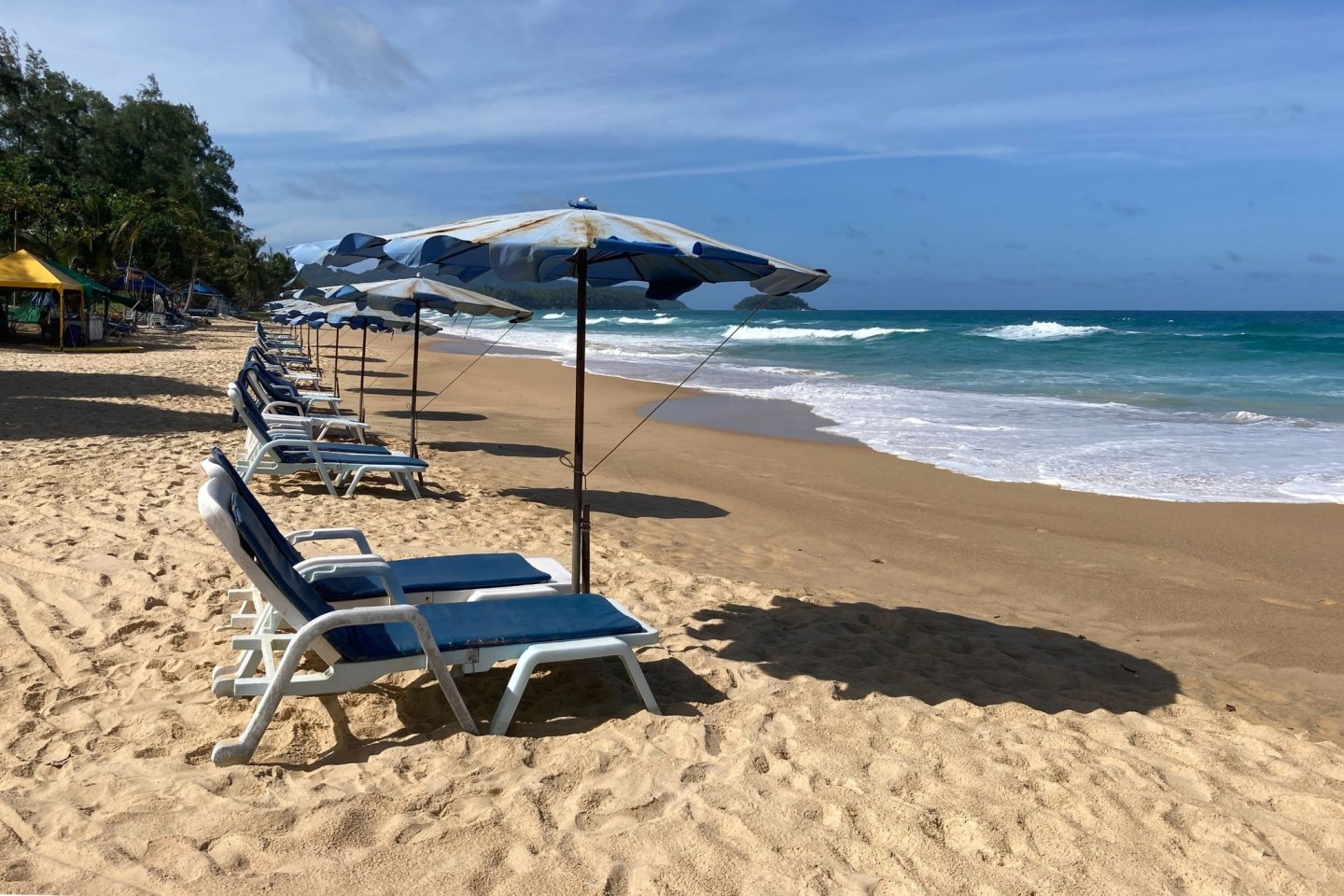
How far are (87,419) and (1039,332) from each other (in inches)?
1823

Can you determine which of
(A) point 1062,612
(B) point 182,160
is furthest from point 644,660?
(B) point 182,160

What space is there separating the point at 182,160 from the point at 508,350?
33660 millimetres

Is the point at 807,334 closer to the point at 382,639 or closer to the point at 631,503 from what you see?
the point at 631,503

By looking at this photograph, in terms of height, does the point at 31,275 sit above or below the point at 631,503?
above

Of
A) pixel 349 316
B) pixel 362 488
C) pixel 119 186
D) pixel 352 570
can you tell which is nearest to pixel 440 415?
pixel 349 316

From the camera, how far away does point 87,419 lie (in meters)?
10.8

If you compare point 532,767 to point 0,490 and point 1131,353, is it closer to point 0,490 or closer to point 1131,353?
point 0,490

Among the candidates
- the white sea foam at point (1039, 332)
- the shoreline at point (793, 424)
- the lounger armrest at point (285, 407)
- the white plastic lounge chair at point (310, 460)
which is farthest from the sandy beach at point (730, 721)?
the white sea foam at point (1039, 332)

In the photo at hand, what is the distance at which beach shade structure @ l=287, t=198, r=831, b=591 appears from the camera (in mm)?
3689

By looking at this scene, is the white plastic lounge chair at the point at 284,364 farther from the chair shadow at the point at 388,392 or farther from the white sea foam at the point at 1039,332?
the white sea foam at the point at 1039,332

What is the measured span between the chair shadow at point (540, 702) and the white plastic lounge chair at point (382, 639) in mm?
169

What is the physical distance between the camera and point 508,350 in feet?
126


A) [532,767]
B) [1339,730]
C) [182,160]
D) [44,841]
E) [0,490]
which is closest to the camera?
[44,841]

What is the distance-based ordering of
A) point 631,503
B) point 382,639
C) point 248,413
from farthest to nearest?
point 631,503 < point 248,413 < point 382,639
